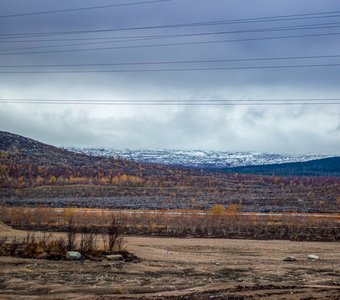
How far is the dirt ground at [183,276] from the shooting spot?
1884 centimetres

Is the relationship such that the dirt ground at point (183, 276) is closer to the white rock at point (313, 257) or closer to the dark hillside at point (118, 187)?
the white rock at point (313, 257)

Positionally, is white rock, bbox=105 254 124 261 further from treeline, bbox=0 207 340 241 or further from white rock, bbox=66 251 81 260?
treeline, bbox=0 207 340 241

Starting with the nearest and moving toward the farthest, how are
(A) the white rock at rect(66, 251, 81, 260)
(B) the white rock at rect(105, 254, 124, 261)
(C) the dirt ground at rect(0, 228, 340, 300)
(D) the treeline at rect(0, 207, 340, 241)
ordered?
(C) the dirt ground at rect(0, 228, 340, 300) < (A) the white rock at rect(66, 251, 81, 260) < (B) the white rock at rect(105, 254, 124, 261) < (D) the treeline at rect(0, 207, 340, 241)

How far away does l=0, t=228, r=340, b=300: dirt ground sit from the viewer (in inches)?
742

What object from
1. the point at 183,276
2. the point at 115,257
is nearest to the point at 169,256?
the point at 115,257

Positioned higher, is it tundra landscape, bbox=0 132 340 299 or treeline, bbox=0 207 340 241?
treeline, bbox=0 207 340 241

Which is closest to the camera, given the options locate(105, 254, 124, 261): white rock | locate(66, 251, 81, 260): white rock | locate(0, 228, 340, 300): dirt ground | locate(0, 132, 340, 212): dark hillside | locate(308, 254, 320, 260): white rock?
locate(0, 228, 340, 300): dirt ground

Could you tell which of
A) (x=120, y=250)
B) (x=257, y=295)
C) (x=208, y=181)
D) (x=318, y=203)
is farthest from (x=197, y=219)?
(x=208, y=181)

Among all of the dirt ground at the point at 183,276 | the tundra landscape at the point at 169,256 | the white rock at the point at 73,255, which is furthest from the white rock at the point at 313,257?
the white rock at the point at 73,255

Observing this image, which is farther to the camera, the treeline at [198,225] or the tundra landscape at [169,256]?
the treeline at [198,225]

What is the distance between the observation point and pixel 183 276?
2331 centimetres

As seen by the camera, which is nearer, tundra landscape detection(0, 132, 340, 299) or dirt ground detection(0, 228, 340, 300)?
dirt ground detection(0, 228, 340, 300)

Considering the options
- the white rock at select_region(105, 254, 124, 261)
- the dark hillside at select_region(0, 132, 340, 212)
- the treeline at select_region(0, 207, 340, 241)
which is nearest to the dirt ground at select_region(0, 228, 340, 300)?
the white rock at select_region(105, 254, 124, 261)

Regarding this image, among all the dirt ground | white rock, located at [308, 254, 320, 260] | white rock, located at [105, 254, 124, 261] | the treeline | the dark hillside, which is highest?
the dark hillside
